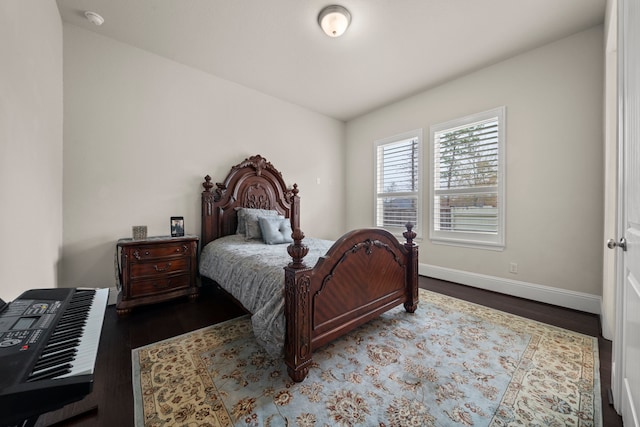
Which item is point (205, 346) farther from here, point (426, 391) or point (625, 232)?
point (625, 232)

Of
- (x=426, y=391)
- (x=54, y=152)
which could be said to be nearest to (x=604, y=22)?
(x=426, y=391)

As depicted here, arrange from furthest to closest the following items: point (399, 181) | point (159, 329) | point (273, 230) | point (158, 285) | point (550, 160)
Result: point (399, 181) < point (273, 230) < point (550, 160) < point (158, 285) < point (159, 329)

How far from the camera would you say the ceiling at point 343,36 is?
2.19 m

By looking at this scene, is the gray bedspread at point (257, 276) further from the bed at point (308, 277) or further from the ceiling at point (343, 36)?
the ceiling at point (343, 36)

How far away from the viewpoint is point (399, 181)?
4145mm

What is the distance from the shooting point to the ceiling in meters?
2.19

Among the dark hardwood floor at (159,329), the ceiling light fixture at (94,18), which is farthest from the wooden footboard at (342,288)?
the ceiling light fixture at (94,18)

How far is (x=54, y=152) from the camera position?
216cm

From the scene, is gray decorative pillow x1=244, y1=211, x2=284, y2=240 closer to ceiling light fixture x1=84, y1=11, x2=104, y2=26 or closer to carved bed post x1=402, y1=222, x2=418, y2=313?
carved bed post x1=402, y1=222, x2=418, y2=313

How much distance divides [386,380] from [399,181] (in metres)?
3.17

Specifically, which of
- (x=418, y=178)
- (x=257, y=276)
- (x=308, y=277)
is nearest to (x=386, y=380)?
(x=308, y=277)

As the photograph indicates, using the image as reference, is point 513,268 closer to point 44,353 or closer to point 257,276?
point 257,276

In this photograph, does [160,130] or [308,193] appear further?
[308,193]

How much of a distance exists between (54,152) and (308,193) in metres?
3.07
